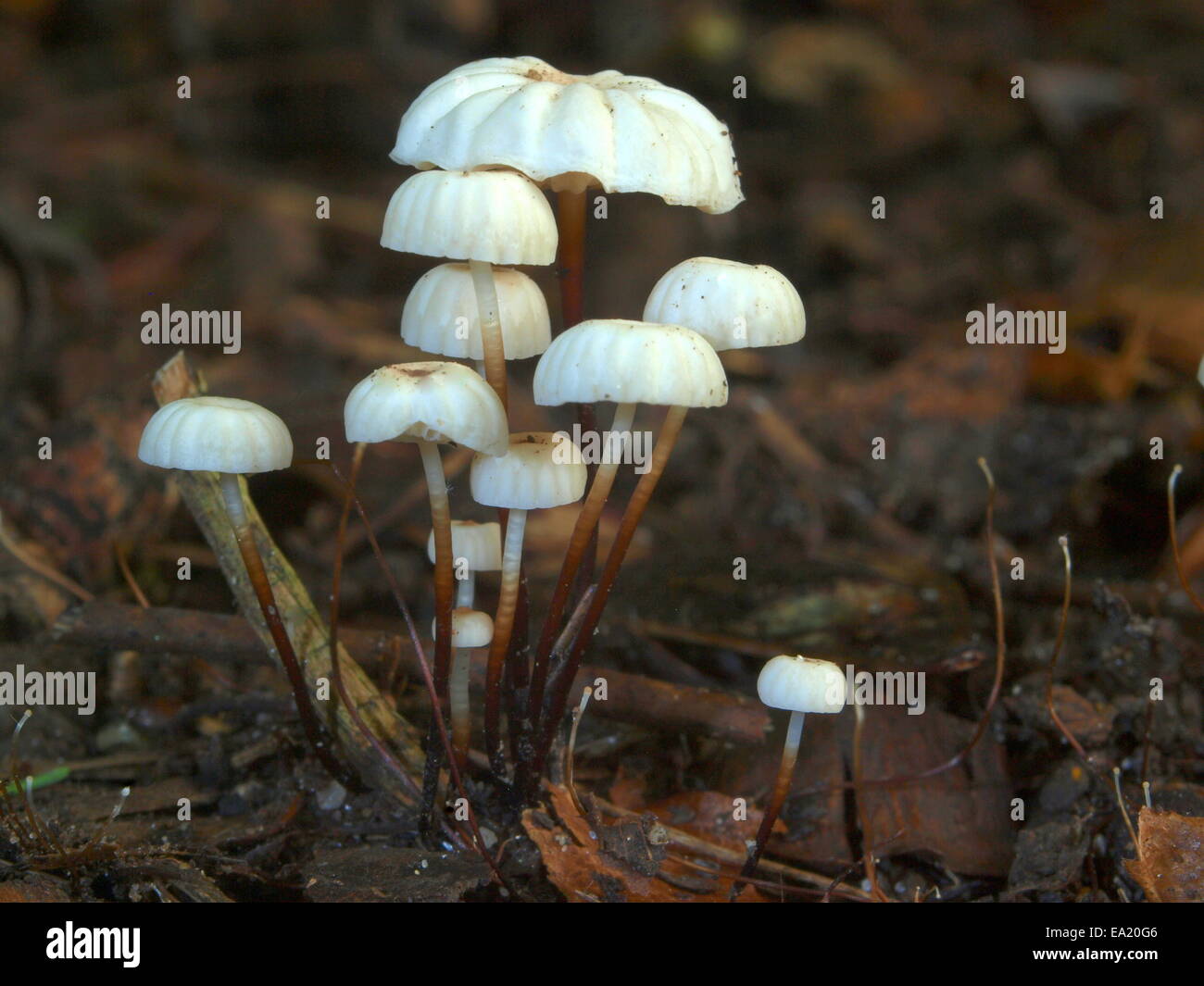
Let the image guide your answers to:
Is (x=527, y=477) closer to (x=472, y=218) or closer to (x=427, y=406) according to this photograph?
(x=427, y=406)

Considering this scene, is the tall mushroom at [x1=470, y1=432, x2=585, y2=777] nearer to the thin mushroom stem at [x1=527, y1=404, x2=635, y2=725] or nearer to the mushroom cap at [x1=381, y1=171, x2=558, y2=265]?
the thin mushroom stem at [x1=527, y1=404, x2=635, y2=725]

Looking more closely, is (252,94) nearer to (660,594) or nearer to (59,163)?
(59,163)

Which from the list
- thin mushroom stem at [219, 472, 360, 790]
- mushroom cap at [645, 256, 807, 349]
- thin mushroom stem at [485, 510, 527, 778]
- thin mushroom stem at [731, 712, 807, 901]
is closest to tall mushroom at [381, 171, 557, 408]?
mushroom cap at [645, 256, 807, 349]

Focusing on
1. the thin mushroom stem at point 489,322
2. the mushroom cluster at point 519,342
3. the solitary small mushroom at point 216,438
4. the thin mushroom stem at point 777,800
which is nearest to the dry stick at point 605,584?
the mushroom cluster at point 519,342

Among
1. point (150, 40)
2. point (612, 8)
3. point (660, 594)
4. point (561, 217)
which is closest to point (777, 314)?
point (561, 217)

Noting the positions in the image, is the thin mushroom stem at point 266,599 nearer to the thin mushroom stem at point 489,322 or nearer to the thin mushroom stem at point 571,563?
the thin mushroom stem at point 571,563
